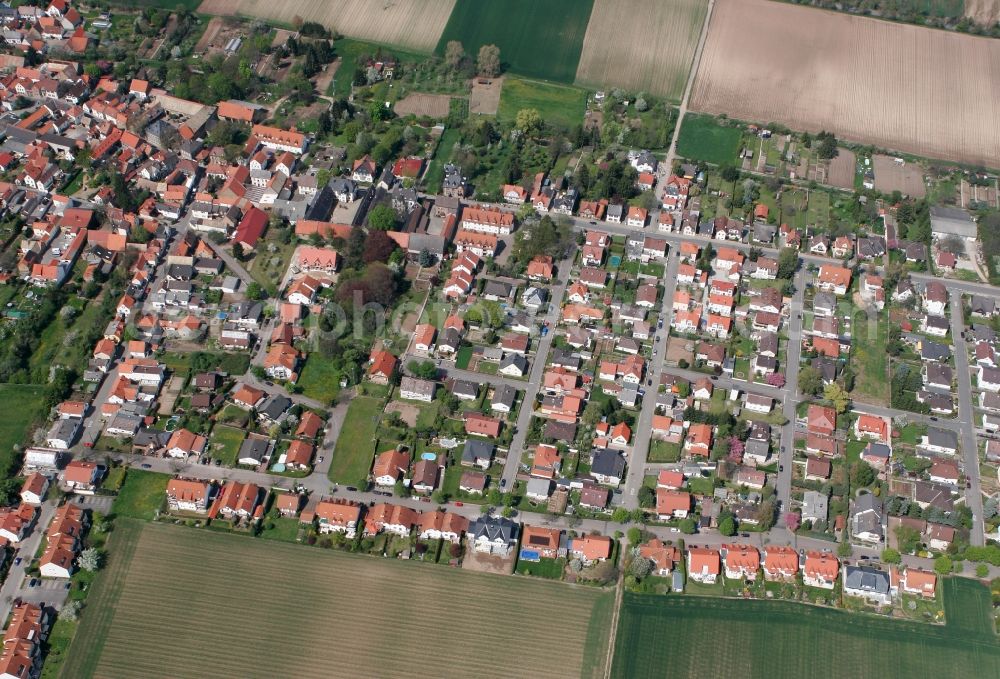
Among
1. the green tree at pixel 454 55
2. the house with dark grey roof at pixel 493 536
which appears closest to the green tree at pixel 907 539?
the house with dark grey roof at pixel 493 536

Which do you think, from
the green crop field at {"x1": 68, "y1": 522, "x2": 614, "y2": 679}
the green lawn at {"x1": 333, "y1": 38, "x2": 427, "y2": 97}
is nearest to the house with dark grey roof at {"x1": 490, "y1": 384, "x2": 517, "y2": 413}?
the green crop field at {"x1": 68, "y1": 522, "x2": 614, "y2": 679}

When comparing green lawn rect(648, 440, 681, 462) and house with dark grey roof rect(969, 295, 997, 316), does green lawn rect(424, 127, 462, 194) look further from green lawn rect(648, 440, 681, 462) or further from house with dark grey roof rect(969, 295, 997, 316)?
house with dark grey roof rect(969, 295, 997, 316)

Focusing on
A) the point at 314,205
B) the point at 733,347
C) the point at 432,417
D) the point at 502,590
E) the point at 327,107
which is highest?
the point at 327,107

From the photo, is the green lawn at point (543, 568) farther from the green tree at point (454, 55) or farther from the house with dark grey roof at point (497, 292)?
the green tree at point (454, 55)

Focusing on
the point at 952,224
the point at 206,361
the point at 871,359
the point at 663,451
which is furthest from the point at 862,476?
the point at 206,361

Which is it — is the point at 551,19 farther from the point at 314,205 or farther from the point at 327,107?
the point at 314,205

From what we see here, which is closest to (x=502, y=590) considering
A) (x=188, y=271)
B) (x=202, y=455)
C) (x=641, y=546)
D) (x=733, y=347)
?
(x=641, y=546)
